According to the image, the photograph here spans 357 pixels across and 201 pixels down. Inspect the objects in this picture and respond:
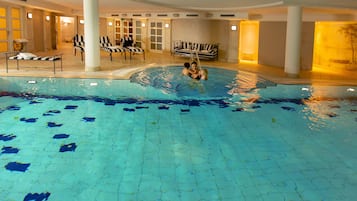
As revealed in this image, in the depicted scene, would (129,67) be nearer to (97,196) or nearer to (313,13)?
(313,13)

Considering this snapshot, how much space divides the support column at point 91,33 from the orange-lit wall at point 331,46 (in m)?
9.22

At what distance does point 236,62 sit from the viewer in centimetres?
1688

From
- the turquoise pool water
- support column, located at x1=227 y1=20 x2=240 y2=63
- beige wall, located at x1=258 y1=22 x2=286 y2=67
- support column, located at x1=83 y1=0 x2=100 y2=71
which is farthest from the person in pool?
support column, located at x1=227 y1=20 x2=240 y2=63

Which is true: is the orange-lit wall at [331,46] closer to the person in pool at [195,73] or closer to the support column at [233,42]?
the support column at [233,42]

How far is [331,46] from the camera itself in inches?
625

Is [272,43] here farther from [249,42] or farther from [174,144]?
[174,144]

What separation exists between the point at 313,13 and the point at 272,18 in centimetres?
188

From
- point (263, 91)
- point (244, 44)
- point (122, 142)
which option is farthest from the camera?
point (244, 44)

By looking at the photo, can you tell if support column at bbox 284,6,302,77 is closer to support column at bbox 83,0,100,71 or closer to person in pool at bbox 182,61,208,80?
person in pool at bbox 182,61,208,80

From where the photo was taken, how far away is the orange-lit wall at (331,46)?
15219mm

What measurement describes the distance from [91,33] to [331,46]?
10.5 meters

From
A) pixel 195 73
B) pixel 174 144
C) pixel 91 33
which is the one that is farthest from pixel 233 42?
pixel 174 144

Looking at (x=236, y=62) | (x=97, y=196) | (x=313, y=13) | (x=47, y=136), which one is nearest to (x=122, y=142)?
(x=47, y=136)

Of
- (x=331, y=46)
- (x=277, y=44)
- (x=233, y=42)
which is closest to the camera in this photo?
(x=277, y=44)
